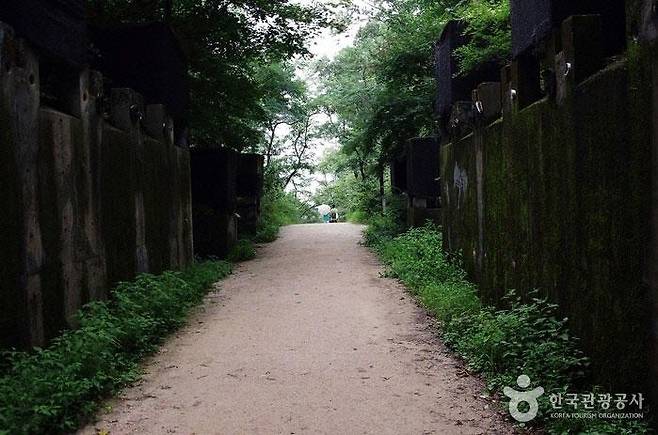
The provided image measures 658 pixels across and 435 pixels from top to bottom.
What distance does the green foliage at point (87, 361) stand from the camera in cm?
397

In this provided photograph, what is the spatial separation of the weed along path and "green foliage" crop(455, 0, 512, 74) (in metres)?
4.00

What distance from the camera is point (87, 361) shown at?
4.92 metres

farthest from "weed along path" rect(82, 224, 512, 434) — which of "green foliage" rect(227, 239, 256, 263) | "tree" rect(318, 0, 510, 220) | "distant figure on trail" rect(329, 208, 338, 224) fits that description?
"distant figure on trail" rect(329, 208, 338, 224)

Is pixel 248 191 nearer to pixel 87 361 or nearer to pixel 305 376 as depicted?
pixel 305 376

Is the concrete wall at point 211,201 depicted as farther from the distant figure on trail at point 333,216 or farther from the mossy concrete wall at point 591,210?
the distant figure on trail at point 333,216

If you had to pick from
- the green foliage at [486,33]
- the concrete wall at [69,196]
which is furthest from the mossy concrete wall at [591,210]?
the concrete wall at [69,196]

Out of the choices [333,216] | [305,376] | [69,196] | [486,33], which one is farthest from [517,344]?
[333,216]

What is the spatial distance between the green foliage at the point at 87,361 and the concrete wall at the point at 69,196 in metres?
0.24

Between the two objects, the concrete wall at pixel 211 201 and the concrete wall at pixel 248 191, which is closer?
the concrete wall at pixel 211 201

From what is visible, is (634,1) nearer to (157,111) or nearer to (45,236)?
(45,236)

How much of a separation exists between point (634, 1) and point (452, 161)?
626 cm

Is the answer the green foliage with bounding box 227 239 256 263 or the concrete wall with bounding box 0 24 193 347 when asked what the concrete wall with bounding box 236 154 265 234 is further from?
the concrete wall with bounding box 0 24 193 347

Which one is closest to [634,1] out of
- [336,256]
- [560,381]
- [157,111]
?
[560,381]

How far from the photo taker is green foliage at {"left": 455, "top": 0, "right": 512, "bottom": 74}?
27.6 ft
